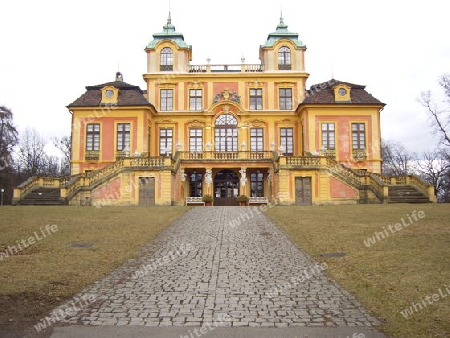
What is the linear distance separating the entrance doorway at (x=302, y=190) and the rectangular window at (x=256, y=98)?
10.3m

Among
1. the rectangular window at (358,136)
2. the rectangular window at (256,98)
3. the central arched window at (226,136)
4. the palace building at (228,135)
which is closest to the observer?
the palace building at (228,135)

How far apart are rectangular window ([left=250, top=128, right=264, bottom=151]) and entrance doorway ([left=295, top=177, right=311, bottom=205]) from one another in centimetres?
774

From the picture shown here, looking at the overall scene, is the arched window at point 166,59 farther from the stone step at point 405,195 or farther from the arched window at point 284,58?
the stone step at point 405,195

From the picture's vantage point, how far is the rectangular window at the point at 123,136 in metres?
36.4

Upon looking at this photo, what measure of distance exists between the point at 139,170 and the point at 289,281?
73.3ft

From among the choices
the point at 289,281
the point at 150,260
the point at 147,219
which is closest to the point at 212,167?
the point at 147,219

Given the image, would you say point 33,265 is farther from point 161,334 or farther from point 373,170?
point 373,170

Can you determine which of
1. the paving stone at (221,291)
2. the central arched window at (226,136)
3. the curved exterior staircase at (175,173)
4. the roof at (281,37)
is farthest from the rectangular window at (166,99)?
the paving stone at (221,291)

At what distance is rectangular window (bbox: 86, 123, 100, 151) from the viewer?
3666 cm

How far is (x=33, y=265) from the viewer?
33.2 ft

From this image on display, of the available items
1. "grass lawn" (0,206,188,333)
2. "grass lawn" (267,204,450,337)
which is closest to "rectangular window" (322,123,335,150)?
"grass lawn" (267,204,450,337)

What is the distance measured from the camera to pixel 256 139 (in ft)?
126

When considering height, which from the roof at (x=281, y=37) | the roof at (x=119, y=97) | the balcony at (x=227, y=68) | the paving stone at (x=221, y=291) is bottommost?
the paving stone at (x=221, y=291)

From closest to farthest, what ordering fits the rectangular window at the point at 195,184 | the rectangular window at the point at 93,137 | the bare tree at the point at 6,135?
the rectangular window at the point at 93,137 < the rectangular window at the point at 195,184 < the bare tree at the point at 6,135
